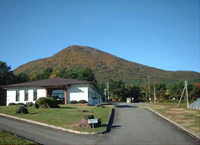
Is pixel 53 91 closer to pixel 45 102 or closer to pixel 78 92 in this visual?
pixel 78 92

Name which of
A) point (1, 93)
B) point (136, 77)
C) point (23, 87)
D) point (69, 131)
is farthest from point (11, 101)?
point (136, 77)

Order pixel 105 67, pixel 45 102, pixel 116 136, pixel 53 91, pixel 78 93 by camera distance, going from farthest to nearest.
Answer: pixel 105 67 < pixel 53 91 < pixel 78 93 < pixel 45 102 < pixel 116 136

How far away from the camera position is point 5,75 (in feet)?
166

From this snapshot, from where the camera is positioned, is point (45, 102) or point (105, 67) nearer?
point (45, 102)

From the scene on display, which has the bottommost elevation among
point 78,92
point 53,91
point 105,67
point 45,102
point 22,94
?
point 45,102

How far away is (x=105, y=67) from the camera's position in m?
133

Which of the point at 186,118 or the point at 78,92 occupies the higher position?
the point at 78,92

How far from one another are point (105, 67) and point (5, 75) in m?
86.2

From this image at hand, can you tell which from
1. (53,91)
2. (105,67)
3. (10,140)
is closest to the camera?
(10,140)

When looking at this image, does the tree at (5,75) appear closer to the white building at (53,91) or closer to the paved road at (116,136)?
the white building at (53,91)

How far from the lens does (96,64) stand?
458 feet

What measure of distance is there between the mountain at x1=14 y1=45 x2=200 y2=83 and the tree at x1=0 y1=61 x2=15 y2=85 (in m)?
57.1

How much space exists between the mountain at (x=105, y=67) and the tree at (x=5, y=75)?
57.1 meters

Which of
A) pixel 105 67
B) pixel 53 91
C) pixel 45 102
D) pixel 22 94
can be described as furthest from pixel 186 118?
pixel 105 67
